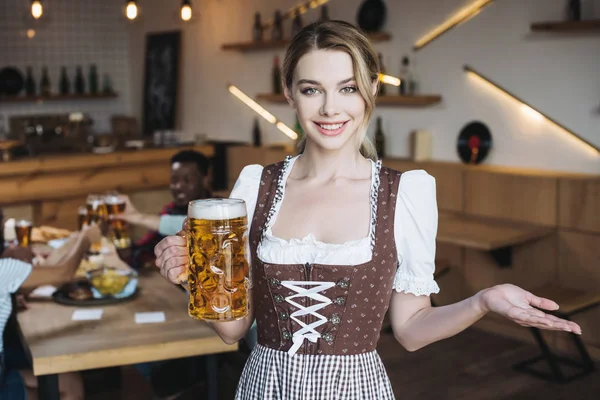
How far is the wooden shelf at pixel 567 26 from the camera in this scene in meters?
4.05

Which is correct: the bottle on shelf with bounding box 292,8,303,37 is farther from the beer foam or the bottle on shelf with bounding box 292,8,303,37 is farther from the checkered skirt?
the beer foam

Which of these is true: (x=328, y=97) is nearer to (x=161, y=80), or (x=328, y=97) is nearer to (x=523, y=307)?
(x=523, y=307)

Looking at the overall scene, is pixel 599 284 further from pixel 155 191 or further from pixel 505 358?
pixel 155 191

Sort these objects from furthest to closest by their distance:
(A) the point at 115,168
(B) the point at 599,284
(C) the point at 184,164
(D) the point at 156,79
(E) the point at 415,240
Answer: (D) the point at 156,79
(A) the point at 115,168
(B) the point at 599,284
(C) the point at 184,164
(E) the point at 415,240

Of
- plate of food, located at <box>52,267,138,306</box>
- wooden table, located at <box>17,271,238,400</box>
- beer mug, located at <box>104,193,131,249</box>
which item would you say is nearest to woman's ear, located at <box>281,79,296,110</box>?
wooden table, located at <box>17,271,238,400</box>

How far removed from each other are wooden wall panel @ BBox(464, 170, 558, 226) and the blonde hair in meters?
2.96

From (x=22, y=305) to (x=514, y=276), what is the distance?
2.94 metres

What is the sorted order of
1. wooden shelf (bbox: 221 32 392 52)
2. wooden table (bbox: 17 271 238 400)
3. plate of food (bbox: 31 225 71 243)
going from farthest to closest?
1. wooden shelf (bbox: 221 32 392 52)
2. plate of food (bbox: 31 225 71 243)
3. wooden table (bbox: 17 271 238 400)

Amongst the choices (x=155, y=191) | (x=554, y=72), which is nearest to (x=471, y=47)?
(x=554, y=72)

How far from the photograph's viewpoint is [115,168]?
639 cm

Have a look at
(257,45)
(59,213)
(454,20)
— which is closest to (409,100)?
(454,20)

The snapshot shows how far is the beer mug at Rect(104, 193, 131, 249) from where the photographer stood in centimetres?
328

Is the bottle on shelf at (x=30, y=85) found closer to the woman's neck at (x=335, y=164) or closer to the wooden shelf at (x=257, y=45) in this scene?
the wooden shelf at (x=257, y=45)

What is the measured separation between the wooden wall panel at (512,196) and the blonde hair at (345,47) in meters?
2.96
